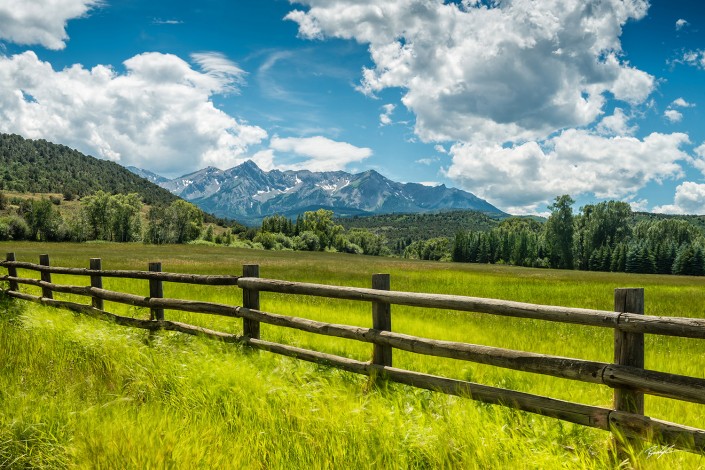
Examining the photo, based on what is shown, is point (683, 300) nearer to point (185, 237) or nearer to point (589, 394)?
point (589, 394)

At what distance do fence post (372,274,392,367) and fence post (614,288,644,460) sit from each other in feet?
8.80

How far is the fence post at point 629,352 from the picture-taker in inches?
167

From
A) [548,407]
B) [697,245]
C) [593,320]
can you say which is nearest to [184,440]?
[548,407]

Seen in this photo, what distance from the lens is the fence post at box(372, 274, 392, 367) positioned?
245 inches

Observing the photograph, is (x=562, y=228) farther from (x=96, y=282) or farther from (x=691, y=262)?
(x=96, y=282)

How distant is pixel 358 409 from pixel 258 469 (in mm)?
1181

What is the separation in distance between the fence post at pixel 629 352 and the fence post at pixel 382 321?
2682 mm

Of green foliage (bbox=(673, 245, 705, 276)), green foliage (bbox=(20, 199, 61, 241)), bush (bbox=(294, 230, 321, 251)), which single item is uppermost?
green foliage (bbox=(20, 199, 61, 241))

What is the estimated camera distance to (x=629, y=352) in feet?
14.0

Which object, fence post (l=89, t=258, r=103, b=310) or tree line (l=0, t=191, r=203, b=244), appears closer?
fence post (l=89, t=258, r=103, b=310)

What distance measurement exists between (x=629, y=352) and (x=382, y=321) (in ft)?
9.59

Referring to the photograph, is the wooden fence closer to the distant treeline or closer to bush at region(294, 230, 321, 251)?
the distant treeline

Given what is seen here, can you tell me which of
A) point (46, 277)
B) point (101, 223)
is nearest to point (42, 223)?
point (101, 223)

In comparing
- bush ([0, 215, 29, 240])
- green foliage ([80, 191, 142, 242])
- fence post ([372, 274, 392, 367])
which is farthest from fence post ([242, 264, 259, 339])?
green foliage ([80, 191, 142, 242])
